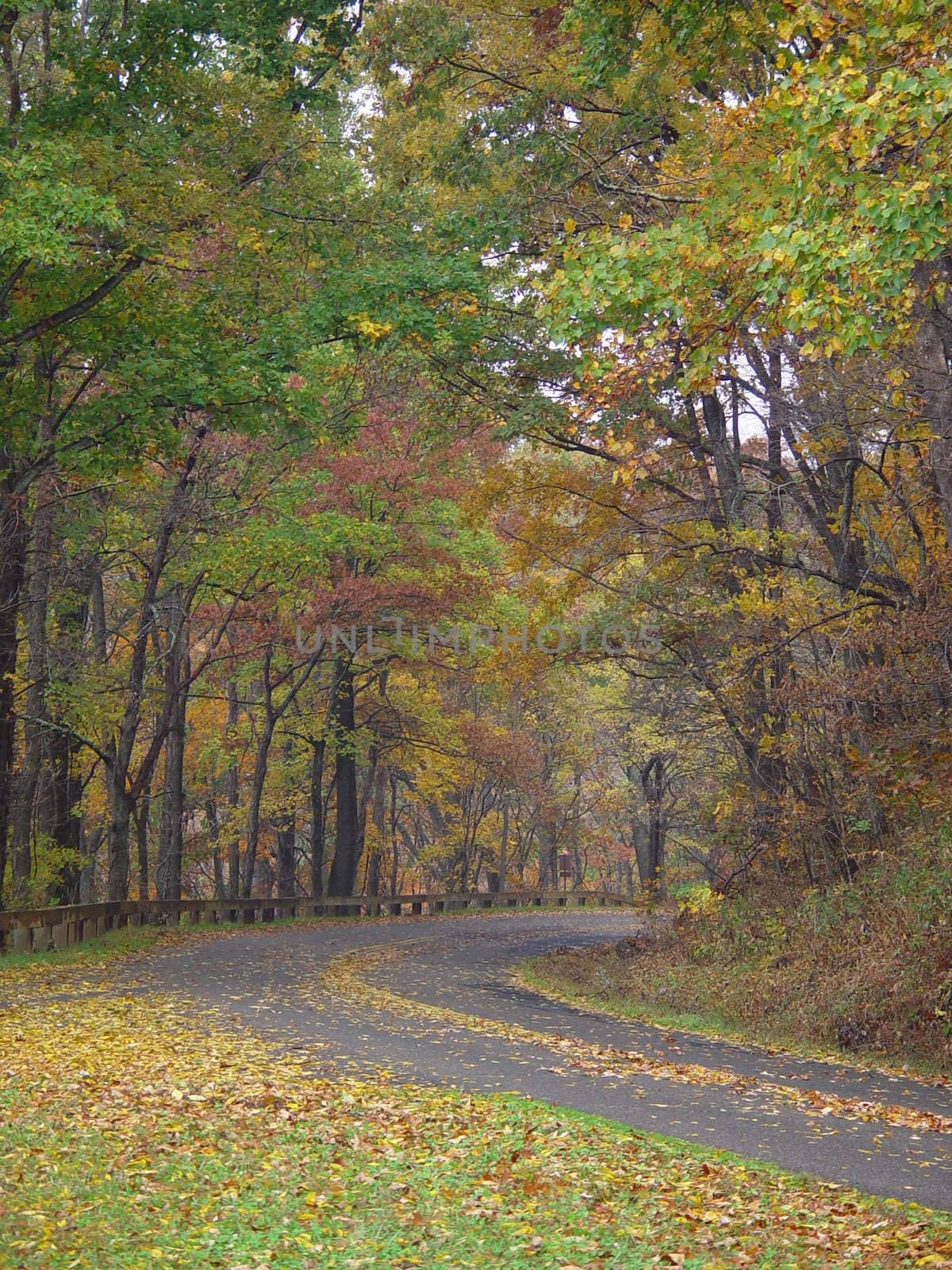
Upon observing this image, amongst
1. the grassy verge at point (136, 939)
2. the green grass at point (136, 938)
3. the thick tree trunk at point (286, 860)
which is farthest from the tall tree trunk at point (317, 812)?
the green grass at point (136, 938)

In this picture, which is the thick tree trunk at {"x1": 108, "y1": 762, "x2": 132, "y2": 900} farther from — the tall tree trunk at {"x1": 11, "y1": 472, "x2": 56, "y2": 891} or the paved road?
the paved road

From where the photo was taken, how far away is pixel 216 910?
29188mm

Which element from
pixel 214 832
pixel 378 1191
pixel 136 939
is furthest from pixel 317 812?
pixel 378 1191

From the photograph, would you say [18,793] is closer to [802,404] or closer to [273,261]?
[273,261]

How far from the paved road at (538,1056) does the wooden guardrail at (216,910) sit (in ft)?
5.75

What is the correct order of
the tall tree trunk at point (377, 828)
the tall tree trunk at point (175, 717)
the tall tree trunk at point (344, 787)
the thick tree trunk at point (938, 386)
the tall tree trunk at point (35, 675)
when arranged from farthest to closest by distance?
the tall tree trunk at point (377, 828), the tall tree trunk at point (344, 787), the tall tree trunk at point (175, 717), the tall tree trunk at point (35, 675), the thick tree trunk at point (938, 386)

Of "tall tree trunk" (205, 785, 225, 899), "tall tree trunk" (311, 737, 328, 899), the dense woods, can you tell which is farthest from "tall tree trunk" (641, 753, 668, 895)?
the dense woods

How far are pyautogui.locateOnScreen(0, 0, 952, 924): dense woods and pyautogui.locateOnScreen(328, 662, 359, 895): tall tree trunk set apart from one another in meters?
9.56

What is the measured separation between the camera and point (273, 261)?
651 inches

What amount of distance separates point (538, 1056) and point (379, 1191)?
17.1 feet

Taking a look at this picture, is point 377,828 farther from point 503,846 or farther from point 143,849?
point 143,849

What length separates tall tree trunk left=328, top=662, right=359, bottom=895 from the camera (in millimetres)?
34781

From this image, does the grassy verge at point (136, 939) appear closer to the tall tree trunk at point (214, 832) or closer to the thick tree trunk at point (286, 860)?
the thick tree trunk at point (286, 860)

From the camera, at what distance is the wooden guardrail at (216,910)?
1933 centimetres
